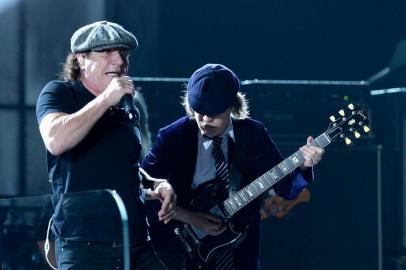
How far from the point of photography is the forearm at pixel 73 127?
2.44 meters

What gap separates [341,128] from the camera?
11.9ft

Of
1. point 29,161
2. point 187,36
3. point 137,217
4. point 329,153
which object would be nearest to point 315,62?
point 187,36

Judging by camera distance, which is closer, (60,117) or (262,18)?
(60,117)

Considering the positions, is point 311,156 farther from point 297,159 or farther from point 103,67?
point 103,67

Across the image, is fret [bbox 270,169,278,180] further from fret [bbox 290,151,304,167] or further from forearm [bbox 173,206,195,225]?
forearm [bbox 173,206,195,225]

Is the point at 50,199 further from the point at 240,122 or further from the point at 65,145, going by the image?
the point at 240,122

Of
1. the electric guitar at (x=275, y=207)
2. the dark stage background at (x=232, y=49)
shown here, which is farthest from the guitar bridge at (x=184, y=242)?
the dark stage background at (x=232, y=49)

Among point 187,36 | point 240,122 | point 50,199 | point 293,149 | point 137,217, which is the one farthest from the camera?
point 187,36

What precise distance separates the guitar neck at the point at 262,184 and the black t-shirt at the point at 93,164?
77 cm

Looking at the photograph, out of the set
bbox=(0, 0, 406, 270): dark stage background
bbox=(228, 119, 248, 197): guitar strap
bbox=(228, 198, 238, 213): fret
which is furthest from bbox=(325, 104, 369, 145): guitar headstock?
bbox=(0, 0, 406, 270): dark stage background

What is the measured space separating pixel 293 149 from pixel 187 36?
5.09 ft

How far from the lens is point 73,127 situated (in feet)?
8.04

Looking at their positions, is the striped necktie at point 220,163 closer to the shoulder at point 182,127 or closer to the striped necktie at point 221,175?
the striped necktie at point 221,175

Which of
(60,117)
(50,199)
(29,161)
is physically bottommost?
(29,161)
